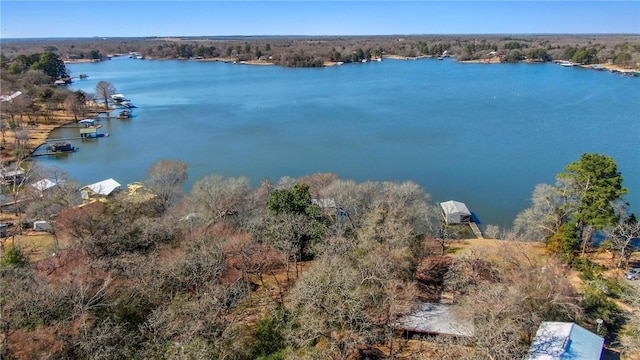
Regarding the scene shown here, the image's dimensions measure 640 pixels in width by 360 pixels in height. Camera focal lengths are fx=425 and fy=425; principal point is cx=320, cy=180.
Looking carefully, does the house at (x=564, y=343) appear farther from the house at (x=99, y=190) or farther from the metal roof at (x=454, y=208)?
the house at (x=99, y=190)

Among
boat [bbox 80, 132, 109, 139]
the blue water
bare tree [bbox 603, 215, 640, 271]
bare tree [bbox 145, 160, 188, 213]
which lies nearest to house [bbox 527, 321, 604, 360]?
bare tree [bbox 603, 215, 640, 271]

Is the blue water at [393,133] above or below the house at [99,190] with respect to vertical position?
above

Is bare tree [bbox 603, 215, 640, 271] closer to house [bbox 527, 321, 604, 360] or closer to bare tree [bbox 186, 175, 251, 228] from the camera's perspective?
house [bbox 527, 321, 604, 360]

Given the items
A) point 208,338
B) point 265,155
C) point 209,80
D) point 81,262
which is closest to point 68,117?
point 265,155

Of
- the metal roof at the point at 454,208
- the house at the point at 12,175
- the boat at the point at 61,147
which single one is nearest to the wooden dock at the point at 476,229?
the metal roof at the point at 454,208

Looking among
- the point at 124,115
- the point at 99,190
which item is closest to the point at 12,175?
the point at 99,190

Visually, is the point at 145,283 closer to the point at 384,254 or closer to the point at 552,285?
the point at 384,254
